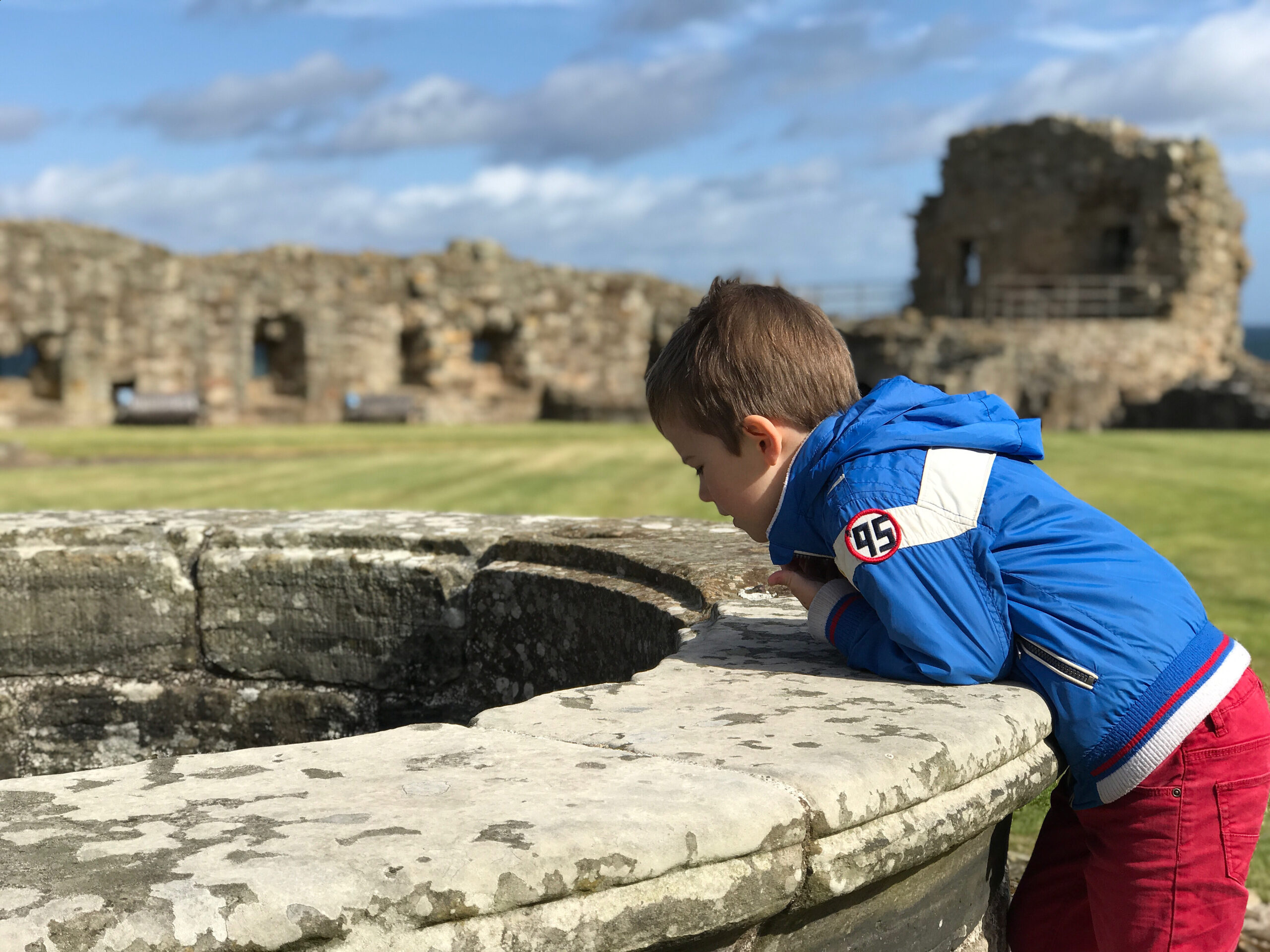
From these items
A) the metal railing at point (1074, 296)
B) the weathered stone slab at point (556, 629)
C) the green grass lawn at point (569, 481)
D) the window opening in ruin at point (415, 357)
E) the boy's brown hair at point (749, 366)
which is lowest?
the green grass lawn at point (569, 481)

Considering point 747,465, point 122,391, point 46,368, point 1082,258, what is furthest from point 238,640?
point 1082,258

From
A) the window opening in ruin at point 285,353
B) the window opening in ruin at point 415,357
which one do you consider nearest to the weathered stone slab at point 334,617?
the window opening in ruin at point 285,353

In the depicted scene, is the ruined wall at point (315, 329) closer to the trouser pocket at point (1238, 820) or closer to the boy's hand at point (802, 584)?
the boy's hand at point (802, 584)

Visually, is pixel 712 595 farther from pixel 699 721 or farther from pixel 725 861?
pixel 725 861

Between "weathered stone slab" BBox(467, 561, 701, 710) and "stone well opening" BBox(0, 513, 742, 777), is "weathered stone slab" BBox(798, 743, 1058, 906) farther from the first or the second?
"stone well opening" BBox(0, 513, 742, 777)

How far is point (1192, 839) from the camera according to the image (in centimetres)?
171

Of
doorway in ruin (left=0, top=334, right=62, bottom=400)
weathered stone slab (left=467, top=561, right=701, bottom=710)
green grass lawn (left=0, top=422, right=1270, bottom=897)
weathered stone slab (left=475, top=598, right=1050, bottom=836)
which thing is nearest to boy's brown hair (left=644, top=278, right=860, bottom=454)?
weathered stone slab (left=475, top=598, right=1050, bottom=836)

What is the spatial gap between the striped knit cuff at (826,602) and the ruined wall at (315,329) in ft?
61.9

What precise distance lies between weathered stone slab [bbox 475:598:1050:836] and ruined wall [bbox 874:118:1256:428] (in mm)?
20199

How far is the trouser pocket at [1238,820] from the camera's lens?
5.62 feet

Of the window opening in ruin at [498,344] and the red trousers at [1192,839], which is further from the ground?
the window opening in ruin at [498,344]

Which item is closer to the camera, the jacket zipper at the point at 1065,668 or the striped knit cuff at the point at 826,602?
the jacket zipper at the point at 1065,668

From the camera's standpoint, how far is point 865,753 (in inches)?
56.3

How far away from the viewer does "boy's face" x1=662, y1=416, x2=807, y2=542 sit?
75.2 inches
